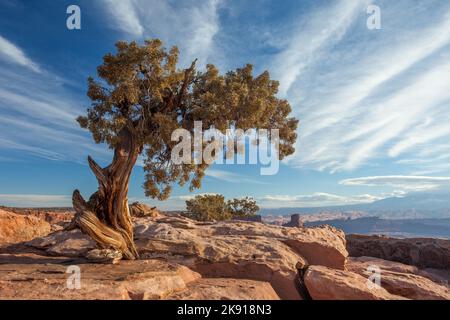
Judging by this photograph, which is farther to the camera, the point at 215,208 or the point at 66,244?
the point at 215,208

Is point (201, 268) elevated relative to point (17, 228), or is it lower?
lower

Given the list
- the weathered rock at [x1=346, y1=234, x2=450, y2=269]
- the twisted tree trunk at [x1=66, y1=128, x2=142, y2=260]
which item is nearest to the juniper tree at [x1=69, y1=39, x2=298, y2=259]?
the twisted tree trunk at [x1=66, y1=128, x2=142, y2=260]

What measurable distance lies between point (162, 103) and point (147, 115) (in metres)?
1.02

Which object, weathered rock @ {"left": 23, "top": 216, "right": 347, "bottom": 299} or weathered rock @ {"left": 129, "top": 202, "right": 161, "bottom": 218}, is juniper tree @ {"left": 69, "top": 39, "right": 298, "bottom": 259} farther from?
weathered rock @ {"left": 129, "top": 202, "right": 161, "bottom": 218}

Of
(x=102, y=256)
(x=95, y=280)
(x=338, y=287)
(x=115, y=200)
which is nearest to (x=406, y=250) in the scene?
(x=338, y=287)

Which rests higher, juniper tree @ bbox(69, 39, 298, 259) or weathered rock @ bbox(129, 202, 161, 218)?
juniper tree @ bbox(69, 39, 298, 259)

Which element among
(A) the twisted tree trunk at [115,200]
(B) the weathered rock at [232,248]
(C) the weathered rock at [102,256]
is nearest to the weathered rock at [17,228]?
(B) the weathered rock at [232,248]

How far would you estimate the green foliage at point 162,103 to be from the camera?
1381cm

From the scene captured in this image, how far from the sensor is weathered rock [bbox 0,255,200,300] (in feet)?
28.7

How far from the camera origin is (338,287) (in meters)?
12.2

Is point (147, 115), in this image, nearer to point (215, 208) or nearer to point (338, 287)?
point (338, 287)

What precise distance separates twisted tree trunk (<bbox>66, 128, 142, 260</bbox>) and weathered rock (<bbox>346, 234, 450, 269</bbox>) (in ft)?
86.1

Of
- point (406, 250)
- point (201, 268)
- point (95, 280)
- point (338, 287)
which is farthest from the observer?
point (406, 250)
